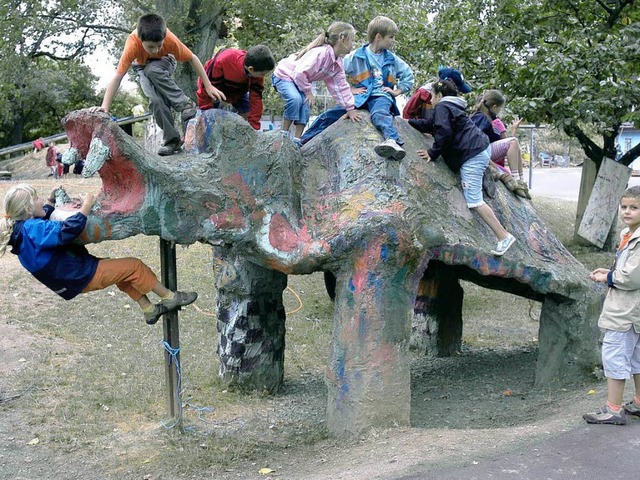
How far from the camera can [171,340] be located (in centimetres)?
662

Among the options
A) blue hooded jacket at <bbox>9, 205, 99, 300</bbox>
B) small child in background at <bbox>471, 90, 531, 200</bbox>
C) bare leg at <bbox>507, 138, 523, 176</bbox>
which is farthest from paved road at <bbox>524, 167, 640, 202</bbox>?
blue hooded jacket at <bbox>9, 205, 99, 300</bbox>

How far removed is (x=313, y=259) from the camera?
20.5 ft

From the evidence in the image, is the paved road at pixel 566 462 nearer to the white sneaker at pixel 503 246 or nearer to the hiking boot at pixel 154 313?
the white sneaker at pixel 503 246

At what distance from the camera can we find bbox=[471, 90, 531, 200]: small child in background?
8.21 metres

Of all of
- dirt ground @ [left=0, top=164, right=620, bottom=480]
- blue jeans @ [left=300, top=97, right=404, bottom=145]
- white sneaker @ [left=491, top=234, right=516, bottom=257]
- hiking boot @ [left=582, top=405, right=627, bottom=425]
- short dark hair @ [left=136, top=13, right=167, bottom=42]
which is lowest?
dirt ground @ [left=0, top=164, right=620, bottom=480]

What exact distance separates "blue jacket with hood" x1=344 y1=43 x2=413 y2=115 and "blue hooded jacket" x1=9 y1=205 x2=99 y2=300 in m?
3.02

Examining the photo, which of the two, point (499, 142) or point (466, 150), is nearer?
point (466, 150)

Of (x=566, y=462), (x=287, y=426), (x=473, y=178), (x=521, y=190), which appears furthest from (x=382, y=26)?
(x=566, y=462)

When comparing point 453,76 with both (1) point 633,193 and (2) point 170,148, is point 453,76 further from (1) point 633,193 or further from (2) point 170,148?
(2) point 170,148

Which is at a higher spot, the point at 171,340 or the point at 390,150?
the point at 390,150

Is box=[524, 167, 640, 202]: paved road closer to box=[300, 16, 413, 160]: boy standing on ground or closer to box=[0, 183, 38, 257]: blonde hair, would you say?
box=[300, 16, 413, 160]: boy standing on ground

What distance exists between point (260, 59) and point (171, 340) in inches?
101

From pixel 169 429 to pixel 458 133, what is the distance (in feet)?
12.2

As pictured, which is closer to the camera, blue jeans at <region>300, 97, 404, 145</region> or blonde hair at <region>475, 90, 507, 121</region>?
blue jeans at <region>300, 97, 404, 145</region>
